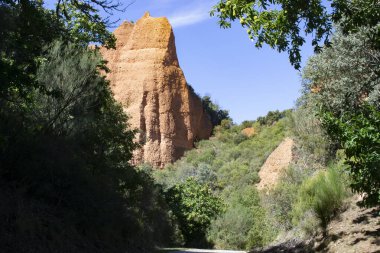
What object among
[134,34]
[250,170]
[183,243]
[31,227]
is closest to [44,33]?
[31,227]

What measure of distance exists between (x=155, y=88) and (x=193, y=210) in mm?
25443

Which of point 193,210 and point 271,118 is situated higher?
point 271,118

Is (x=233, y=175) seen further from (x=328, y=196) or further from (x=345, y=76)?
(x=328, y=196)

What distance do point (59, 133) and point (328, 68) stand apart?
10.8 meters

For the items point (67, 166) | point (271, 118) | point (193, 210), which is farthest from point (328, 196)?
point (271, 118)

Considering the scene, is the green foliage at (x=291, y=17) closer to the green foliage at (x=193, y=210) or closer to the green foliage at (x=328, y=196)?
the green foliage at (x=328, y=196)

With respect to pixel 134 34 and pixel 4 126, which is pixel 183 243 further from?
pixel 134 34

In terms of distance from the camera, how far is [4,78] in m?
7.44

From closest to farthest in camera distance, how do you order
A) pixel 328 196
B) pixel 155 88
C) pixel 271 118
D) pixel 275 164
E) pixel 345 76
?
1. pixel 328 196
2. pixel 345 76
3. pixel 275 164
4. pixel 155 88
5. pixel 271 118

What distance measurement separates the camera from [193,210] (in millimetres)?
35812

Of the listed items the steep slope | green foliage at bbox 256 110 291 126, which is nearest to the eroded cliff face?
green foliage at bbox 256 110 291 126

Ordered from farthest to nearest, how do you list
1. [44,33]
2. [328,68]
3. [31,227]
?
[328,68] → [44,33] → [31,227]

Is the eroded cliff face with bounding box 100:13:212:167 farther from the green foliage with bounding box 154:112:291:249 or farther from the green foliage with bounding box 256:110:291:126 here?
the green foliage with bounding box 256:110:291:126

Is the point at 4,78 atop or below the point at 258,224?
atop
